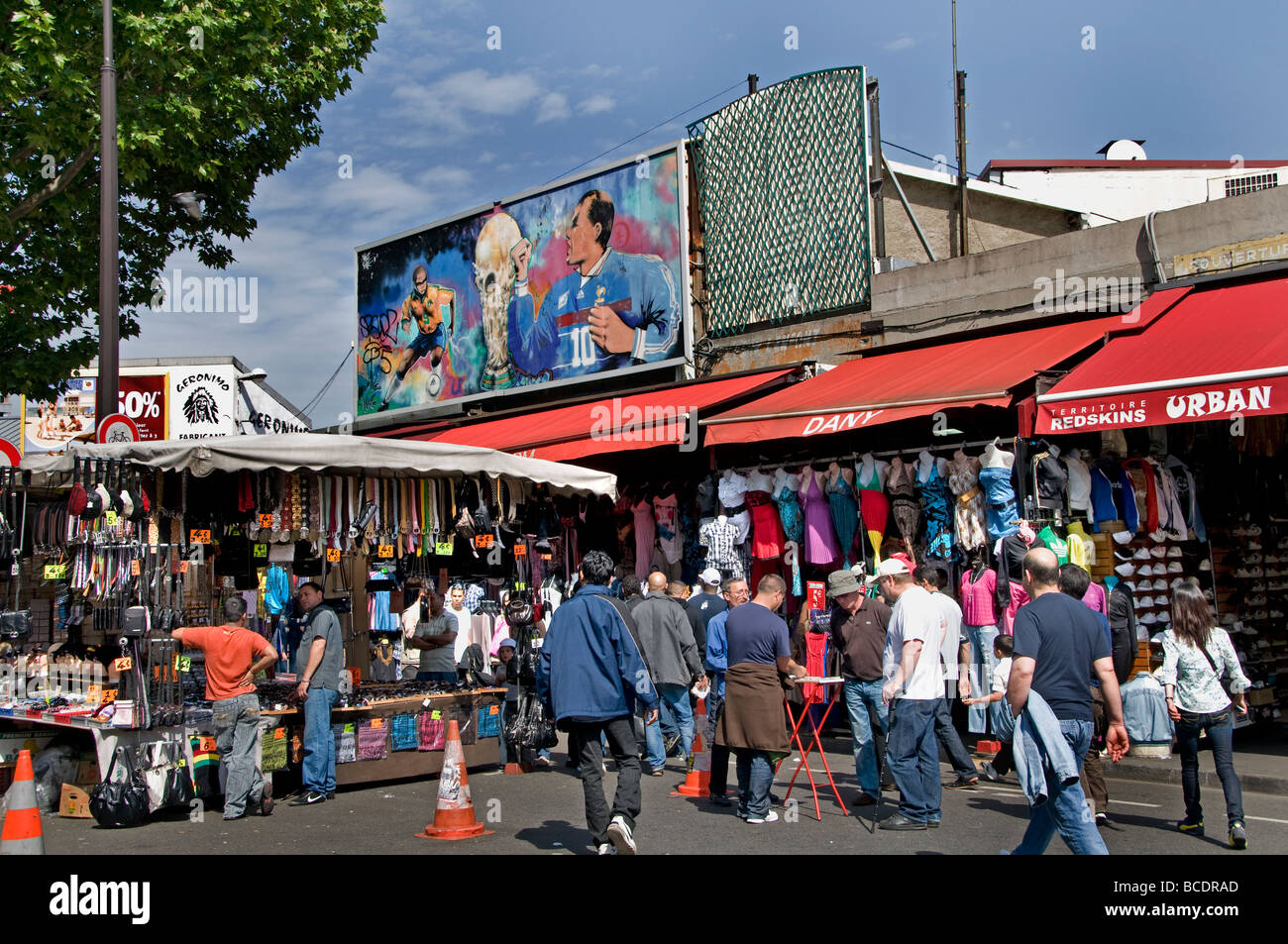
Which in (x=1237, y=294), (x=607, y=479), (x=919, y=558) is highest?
(x=1237, y=294)

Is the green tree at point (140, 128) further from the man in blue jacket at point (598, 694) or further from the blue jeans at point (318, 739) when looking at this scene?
the man in blue jacket at point (598, 694)

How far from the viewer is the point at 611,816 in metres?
6.96

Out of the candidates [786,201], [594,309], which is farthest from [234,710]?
[786,201]

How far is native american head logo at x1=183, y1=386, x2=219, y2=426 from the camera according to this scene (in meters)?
28.9

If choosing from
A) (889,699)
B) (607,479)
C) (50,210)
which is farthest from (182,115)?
(889,699)

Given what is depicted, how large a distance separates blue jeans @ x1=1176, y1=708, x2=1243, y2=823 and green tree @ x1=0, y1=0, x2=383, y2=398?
1216 cm

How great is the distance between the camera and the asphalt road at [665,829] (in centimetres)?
736

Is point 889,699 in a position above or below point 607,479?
below

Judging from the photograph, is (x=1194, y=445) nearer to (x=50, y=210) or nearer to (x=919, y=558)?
(x=919, y=558)

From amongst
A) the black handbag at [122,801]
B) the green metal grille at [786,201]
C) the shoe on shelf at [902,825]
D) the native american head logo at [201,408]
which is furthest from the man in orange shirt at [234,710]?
the native american head logo at [201,408]

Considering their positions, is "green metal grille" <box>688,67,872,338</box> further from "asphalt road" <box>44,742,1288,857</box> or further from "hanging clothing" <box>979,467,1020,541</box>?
"asphalt road" <box>44,742,1288,857</box>

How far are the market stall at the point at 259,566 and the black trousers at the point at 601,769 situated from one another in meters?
3.58

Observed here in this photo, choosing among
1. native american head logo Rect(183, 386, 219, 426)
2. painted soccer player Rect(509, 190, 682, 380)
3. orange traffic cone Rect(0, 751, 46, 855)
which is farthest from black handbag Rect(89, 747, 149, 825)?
native american head logo Rect(183, 386, 219, 426)
